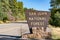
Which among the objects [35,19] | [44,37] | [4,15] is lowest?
[4,15]

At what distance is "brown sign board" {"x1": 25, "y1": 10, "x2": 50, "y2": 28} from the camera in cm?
1503

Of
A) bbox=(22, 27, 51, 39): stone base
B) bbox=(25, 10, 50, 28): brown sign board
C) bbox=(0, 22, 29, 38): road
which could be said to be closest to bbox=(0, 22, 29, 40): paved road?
bbox=(0, 22, 29, 38): road

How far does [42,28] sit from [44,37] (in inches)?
33.1

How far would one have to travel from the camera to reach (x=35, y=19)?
1520 cm

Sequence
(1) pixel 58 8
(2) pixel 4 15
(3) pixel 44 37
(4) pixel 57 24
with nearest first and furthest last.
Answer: (3) pixel 44 37
(4) pixel 57 24
(1) pixel 58 8
(2) pixel 4 15

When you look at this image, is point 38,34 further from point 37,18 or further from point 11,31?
point 11,31

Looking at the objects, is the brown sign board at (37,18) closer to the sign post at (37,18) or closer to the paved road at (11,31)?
the sign post at (37,18)

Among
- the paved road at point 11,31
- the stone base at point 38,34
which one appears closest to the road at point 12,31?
the paved road at point 11,31

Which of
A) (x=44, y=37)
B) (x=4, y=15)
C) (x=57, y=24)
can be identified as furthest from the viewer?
(x=4, y=15)

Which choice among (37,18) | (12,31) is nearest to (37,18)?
(37,18)

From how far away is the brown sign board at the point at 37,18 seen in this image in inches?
592

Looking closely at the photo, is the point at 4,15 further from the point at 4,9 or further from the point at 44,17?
the point at 44,17

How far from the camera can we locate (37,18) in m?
15.1

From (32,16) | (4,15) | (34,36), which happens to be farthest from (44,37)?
(4,15)
